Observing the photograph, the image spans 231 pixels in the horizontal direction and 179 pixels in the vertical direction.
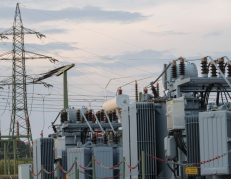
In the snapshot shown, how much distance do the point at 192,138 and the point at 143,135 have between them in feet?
6.29

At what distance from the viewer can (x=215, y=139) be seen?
928 cm

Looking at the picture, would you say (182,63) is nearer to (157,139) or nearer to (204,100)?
(204,100)

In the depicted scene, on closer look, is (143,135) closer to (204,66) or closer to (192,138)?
(192,138)

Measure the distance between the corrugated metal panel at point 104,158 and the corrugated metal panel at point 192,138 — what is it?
5269 mm

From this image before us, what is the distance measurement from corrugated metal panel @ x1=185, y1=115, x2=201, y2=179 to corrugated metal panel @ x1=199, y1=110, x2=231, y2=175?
79cm

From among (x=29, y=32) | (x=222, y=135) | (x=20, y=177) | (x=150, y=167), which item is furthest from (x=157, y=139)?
(x=29, y=32)

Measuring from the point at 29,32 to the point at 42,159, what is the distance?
3342 centimetres

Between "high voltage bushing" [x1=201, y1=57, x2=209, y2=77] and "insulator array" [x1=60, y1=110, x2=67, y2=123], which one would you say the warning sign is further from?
"insulator array" [x1=60, y1=110, x2=67, y2=123]

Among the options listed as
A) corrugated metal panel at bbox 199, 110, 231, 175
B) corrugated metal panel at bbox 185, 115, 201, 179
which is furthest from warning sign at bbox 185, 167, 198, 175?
corrugated metal panel at bbox 199, 110, 231, 175

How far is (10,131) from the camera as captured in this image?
43062mm

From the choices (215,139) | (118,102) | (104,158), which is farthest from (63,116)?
(215,139)

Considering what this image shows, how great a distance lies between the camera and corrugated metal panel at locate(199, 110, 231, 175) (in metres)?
9.11

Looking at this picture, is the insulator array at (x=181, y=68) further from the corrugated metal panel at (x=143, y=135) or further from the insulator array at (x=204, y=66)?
the corrugated metal panel at (x=143, y=135)

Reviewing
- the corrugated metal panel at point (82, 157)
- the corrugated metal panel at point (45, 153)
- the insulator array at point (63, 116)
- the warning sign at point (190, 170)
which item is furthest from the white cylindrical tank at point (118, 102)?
the warning sign at point (190, 170)
